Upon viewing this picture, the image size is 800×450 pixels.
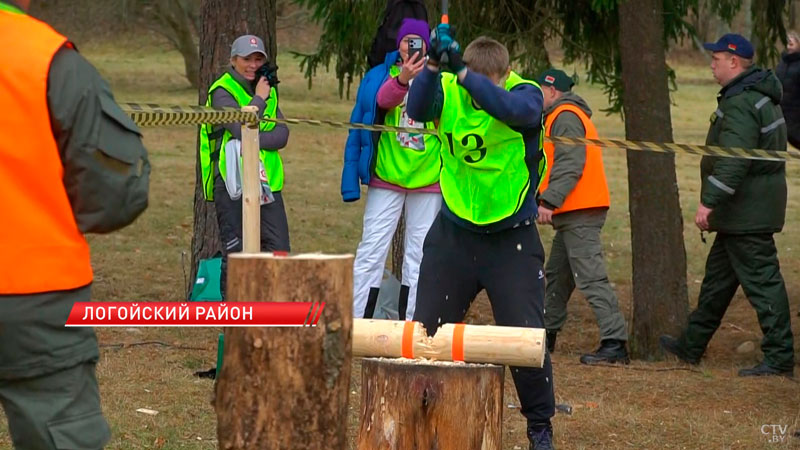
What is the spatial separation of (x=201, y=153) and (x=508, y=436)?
2.61 metres

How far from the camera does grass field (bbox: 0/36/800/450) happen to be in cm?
627

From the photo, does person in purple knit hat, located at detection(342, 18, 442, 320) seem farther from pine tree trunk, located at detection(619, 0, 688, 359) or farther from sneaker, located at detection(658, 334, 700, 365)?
sneaker, located at detection(658, 334, 700, 365)

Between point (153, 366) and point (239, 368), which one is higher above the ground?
point (239, 368)

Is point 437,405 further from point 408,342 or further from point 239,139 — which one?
point 239,139

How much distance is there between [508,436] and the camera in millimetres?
6277

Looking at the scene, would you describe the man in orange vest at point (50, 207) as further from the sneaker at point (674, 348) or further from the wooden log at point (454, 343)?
the sneaker at point (674, 348)

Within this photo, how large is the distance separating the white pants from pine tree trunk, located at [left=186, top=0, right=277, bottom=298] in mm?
1388

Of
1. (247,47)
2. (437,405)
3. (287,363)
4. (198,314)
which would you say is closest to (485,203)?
(437,405)

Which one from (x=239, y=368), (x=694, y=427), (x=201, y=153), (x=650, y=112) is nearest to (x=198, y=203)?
(x=201, y=153)

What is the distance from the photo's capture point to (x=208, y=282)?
23.5 ft

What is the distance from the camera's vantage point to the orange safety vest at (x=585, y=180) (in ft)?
26.9

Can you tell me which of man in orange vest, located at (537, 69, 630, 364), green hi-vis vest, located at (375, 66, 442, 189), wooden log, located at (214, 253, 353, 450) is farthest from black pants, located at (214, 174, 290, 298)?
wooden log, located at (214, 253, 353, 450)

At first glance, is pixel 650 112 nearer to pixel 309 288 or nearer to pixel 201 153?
pixel 201 153

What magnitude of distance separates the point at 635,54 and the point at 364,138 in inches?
82.5
